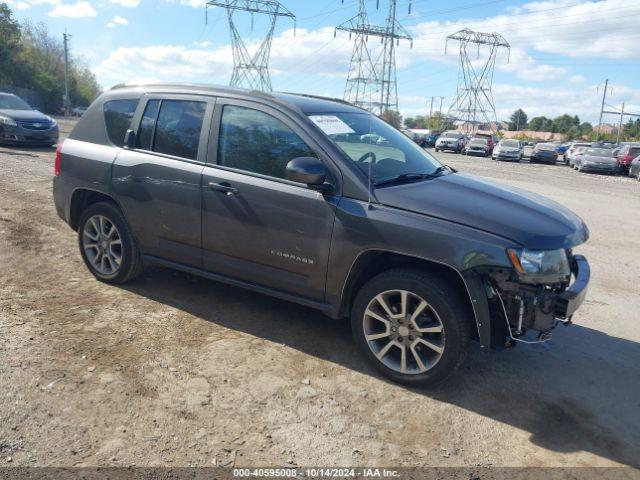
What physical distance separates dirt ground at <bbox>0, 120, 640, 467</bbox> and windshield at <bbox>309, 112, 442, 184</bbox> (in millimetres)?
1395

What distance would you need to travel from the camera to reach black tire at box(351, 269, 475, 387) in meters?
3.37

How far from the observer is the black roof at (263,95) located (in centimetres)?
420

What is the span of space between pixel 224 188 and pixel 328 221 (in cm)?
95

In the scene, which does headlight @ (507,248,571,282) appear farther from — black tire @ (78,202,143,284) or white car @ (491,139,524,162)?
white car @ (491,139,524,162)

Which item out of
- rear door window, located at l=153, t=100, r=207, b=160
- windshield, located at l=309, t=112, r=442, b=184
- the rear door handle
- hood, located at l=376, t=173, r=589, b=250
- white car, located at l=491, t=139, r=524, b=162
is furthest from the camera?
white car, located at l=491, t=139, r=524, b=162

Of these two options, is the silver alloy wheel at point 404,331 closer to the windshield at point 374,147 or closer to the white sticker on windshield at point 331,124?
the windshield at point 374,147

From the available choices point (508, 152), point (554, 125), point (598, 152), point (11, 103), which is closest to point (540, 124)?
point (554, 125)

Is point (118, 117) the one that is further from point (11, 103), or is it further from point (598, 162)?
point (598, 162)

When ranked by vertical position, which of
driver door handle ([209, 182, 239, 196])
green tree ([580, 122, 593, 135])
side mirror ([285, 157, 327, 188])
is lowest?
driver door handle ([209, 182, 239, 196])

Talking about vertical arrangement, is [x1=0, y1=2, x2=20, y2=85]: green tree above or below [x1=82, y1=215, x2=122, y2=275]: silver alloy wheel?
above

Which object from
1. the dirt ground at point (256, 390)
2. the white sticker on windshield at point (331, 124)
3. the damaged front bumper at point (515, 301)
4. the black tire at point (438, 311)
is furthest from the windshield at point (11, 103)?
the damaged front bumper at point (515, 301)

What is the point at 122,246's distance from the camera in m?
4.86

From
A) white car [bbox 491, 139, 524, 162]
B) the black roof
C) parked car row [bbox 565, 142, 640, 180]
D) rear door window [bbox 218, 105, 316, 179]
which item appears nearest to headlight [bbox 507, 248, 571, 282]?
rear door window [bbox 218, 105, 316, 179]

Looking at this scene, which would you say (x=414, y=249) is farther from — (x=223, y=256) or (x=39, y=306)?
(x=39, y=306)
